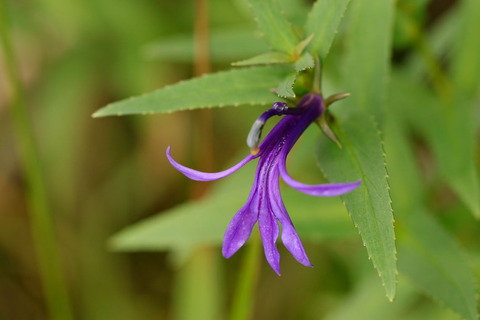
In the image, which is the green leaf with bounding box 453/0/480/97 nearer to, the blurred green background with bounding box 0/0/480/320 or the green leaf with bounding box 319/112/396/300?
the green leaf with bounding box 319/112/396/300

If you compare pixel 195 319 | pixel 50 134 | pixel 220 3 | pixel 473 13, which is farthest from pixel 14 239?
pixel 473 13

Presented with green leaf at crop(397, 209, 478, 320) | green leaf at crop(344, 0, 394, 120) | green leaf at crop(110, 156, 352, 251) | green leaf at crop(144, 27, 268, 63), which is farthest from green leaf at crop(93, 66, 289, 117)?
green leaf at crop(144, 27, 268, 63)

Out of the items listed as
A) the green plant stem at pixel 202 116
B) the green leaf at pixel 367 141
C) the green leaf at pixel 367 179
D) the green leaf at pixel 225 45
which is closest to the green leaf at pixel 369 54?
the green leaf at pixel 367 141

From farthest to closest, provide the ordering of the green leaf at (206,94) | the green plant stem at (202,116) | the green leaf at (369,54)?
the green plant stem at (202,116) < the green leaf at (369,54) < the green leaf at (206,94)

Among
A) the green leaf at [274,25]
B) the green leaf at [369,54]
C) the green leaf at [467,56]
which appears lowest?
the green leaf at [467,56]

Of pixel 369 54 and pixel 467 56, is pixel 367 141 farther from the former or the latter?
pixel 467 56

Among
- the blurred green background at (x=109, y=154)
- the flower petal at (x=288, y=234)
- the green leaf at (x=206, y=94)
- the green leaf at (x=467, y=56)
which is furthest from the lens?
the blurred green background at (x=109, y=154)

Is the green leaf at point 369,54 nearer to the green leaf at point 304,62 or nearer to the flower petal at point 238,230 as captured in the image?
the green leaf at point 304,62

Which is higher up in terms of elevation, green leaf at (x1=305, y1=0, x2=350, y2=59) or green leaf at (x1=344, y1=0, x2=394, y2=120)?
green leaf at (x1=305, y1=0, x2=350, y2=59)
